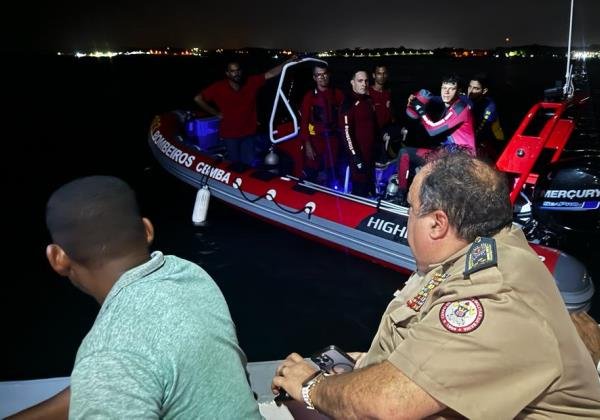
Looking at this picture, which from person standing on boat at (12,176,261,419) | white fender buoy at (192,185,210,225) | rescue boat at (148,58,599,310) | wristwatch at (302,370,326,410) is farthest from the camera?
white fender buoy at (192,185,210,225)

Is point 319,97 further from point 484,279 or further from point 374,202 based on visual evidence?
point 484,279

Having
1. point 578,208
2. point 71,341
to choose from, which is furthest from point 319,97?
point 71,341

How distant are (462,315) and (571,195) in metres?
2.90

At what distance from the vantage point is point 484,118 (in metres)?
5.39

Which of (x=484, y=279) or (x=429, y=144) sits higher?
(x=429, y=144)

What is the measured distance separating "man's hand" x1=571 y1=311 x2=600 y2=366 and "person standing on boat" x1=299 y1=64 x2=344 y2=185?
156 inches

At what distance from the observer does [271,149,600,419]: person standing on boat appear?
109cm

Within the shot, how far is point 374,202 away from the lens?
15.9 ft

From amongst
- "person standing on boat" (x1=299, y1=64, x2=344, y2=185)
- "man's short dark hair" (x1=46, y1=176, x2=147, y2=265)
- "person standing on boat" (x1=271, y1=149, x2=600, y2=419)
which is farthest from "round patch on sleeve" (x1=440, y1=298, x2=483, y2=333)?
"person standing on boat" (x1=299, y1=64, x2=344, y2=185)

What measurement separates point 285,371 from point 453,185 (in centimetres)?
84

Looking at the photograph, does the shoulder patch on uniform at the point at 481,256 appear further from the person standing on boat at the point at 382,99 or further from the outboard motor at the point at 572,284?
the person standing on boat at the point at 382,99

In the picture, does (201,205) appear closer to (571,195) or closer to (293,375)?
(571,195)

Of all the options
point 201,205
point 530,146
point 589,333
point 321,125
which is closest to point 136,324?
point 589,333

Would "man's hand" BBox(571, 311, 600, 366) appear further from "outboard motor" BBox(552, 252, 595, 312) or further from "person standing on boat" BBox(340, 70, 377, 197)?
"person standing on boat" BBox(340, 70, 377, 197)
